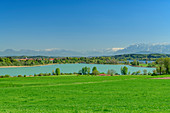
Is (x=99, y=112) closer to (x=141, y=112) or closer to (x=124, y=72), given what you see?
(x=141, y=112)

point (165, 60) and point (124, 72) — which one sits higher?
point (165, 60)

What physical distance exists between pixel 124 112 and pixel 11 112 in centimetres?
840

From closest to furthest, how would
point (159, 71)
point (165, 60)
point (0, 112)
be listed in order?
point (0, 112) < point (165, 60) < point (159, 71)

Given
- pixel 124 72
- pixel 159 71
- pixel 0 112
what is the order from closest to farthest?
pixel 0 112 < pixel 159 71 < pixel 124 72

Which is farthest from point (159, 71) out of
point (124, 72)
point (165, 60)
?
point (124, 72)

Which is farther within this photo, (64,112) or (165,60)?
(165,60)

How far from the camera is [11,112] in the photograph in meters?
12.7

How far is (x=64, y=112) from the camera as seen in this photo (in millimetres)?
12852

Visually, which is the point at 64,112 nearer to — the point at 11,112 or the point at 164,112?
the point at 11,112

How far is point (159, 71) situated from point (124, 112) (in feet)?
290

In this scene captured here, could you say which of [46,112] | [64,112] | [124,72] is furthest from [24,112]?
[124,72]

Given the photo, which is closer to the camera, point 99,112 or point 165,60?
point 99,112

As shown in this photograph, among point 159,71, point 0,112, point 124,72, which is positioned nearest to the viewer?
point 0,112

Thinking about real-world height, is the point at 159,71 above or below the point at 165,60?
below
